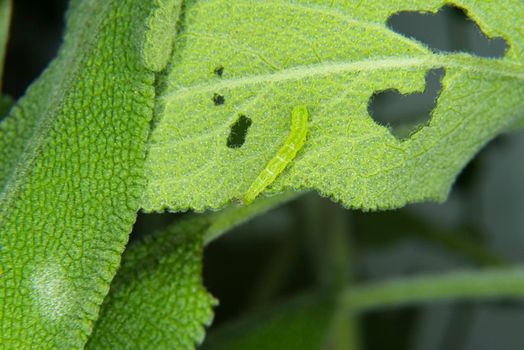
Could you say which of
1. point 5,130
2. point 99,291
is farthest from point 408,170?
point 5,130

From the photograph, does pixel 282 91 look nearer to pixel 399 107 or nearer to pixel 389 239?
pixel 389 239

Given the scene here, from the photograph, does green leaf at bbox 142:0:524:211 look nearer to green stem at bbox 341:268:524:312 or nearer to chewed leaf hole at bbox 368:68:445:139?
green stem at bbox 341:268:524:312

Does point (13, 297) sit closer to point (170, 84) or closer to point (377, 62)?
point (170, 84)

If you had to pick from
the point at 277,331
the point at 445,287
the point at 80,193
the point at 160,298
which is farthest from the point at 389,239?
the point at 80,193

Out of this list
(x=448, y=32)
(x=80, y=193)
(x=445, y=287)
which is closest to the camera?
(x=80, y=193)

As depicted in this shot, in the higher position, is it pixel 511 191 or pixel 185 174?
pixel 185 174
